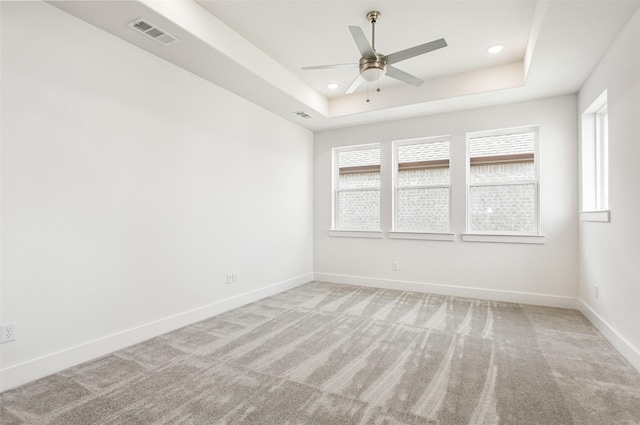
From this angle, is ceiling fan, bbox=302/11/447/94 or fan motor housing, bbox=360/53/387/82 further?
fan motor housing, bbox=360/53/387/82

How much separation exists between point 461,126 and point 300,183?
262cm

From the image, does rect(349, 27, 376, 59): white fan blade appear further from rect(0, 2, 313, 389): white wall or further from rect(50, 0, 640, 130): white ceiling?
rect(0, 2, 313, 389): white wall

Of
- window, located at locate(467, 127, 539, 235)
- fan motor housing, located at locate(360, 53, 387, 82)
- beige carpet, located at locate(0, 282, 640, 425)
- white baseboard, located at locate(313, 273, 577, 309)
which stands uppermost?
fan motor housing, located at locate(360, 53, 387, 82)

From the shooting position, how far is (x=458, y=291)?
14.9 ft

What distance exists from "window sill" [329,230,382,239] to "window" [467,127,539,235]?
137 centimetres

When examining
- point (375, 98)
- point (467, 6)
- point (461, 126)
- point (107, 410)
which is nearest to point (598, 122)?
point (461, 126)

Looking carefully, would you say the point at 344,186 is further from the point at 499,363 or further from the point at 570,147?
the point at 499,363

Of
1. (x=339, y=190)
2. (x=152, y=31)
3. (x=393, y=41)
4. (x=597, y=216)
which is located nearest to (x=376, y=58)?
(x=393, y=41)

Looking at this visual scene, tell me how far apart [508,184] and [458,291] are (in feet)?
5.40

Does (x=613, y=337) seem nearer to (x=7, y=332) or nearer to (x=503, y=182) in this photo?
(x=503, y=182)

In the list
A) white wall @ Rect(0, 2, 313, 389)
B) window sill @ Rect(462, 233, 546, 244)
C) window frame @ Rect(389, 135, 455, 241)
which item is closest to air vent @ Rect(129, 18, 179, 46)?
white wall @ Rect(0, 2, 313, 389)

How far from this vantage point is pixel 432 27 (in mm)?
3080

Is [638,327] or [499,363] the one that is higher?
[638,327]

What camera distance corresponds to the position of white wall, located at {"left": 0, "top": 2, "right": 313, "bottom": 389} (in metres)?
2.19
